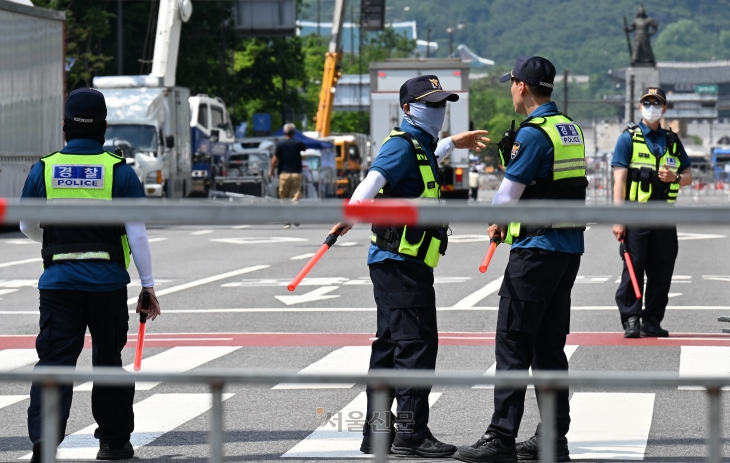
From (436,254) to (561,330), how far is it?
67cm

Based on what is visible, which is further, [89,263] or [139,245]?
[139,245]

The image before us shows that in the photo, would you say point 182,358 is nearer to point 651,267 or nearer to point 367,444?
point 367,444

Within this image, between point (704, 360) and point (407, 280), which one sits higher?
point (407, 280)

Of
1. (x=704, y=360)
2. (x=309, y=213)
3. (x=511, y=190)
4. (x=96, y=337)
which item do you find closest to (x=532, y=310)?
(x=511, y=190)

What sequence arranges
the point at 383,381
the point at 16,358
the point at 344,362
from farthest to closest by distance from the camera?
the point at 16,358 → the point at 344,362 → the point at 383,381

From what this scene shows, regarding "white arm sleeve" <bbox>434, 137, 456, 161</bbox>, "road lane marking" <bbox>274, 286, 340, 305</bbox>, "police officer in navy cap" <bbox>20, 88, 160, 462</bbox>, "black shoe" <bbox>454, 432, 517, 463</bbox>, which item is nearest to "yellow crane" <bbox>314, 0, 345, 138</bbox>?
"road lane marking" <bbox>274, 286, 340, 305</bbox>

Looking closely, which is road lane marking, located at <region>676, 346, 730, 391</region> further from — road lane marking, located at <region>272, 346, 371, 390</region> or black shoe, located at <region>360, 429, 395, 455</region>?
black shoe, located at <region>360, 429, 395, 455</region>

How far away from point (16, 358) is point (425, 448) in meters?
4.29

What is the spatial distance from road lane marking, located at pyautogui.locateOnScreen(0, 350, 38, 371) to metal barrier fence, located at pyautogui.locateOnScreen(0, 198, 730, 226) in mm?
6194

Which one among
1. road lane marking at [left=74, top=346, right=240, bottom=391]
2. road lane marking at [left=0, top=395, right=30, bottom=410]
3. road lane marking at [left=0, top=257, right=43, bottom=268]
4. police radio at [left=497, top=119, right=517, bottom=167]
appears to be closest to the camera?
police radio at [left=497, top=119, right=517, bottom=167]

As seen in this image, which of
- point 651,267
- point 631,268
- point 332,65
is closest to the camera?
point 631,268

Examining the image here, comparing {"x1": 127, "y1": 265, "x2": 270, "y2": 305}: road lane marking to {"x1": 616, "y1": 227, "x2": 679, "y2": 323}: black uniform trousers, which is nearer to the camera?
{"x1": 616, "y1": 227, "x2": 679, "y2": 323}: black uniform trousers

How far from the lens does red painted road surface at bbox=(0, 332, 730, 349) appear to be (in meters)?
10.2

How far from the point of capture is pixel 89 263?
19.3 ft
